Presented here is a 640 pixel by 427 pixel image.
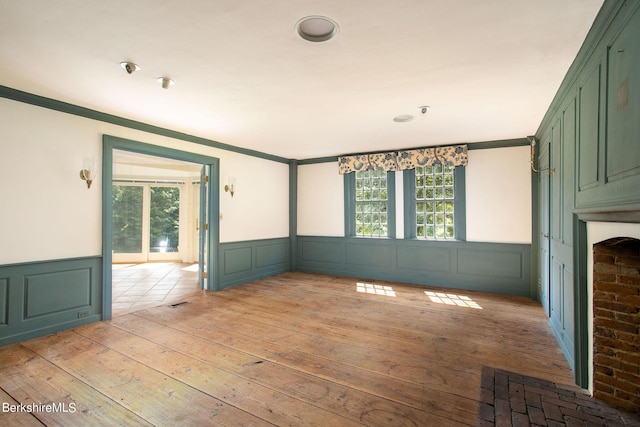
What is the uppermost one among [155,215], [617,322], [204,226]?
[155,215]

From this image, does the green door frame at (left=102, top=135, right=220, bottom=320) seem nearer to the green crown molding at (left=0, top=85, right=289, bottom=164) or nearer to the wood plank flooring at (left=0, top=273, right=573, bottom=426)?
the green crown molding at (left=0, top=85, right=289, bottom=164)

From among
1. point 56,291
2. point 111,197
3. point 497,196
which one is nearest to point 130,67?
point 111,197

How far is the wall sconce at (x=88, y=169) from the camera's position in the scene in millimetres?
3473

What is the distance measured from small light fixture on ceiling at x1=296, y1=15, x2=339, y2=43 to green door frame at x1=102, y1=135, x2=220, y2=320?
3.06 m

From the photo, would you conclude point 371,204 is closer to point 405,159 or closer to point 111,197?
point 405,159

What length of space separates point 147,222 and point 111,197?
16.1 ft

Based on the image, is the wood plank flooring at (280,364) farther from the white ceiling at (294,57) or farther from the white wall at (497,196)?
the white ceiling at (294,57)

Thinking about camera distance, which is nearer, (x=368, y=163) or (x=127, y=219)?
(x=368, y=163)

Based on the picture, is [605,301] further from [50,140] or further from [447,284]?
[50,140]

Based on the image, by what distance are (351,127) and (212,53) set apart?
2.38m

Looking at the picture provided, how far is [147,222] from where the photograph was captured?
818 centimetres

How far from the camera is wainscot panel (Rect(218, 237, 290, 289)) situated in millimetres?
5318

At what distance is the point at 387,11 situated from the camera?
179cm

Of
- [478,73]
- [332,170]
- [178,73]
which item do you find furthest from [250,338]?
[332,170]
